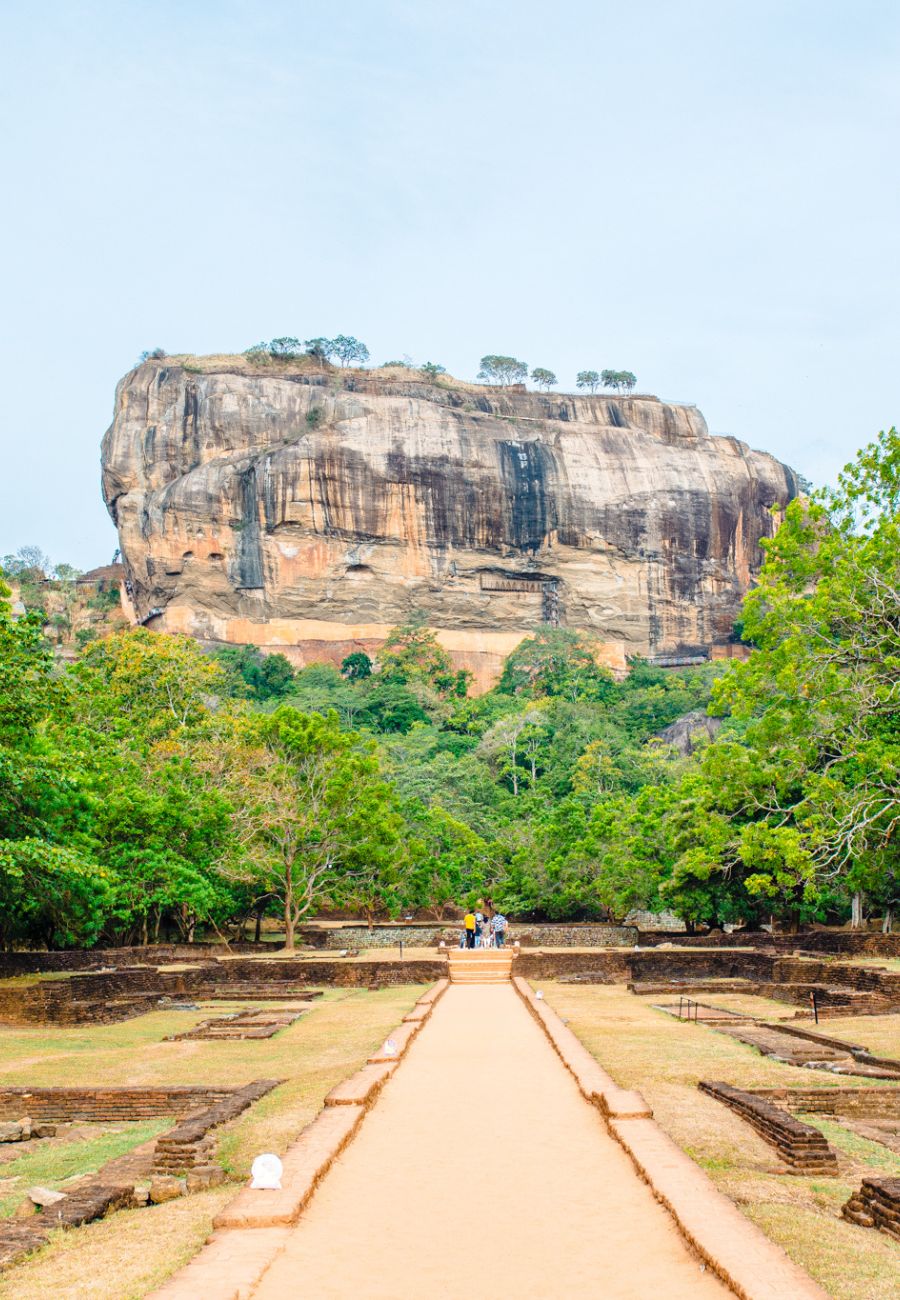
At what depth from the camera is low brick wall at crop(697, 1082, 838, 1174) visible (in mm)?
6676

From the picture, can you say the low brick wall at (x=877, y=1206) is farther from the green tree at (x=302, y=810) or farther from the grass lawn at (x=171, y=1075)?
the green tree at (x=302, y=810)

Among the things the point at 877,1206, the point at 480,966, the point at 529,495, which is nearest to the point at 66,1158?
the point at 877,1206

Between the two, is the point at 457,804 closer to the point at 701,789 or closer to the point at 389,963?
the point at 701,789

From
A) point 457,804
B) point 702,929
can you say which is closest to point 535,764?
point 457,804

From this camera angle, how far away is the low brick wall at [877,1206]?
17.5 ft

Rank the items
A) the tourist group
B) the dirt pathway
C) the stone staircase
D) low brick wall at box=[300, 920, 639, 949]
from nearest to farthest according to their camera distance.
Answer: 1. the dirt pathway
2. the stone staircase
3. the tourist group
4. low brick wall at box=[300, 920, 639, 949]

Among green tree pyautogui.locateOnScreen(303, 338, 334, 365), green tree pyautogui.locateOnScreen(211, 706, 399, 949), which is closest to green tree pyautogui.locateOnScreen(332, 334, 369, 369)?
green tree pyautogui.locateOnScreen(303, 338, 334, 365)

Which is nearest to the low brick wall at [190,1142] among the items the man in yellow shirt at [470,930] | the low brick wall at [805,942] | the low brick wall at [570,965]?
the low brick wall at [570,965]

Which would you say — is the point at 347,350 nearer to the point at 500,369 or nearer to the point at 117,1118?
the point at 500,369

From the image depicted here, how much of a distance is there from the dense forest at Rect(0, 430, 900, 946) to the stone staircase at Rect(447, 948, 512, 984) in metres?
4.29

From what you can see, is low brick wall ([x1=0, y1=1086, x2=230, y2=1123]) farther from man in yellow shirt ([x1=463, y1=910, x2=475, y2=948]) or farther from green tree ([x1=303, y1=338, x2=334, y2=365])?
green tree ([x1=303, y1=338, x2=334, y2=365])

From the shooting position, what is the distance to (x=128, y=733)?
102 feet

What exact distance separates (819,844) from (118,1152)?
38.6ft

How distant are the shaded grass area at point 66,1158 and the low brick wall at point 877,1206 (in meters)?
4.51
